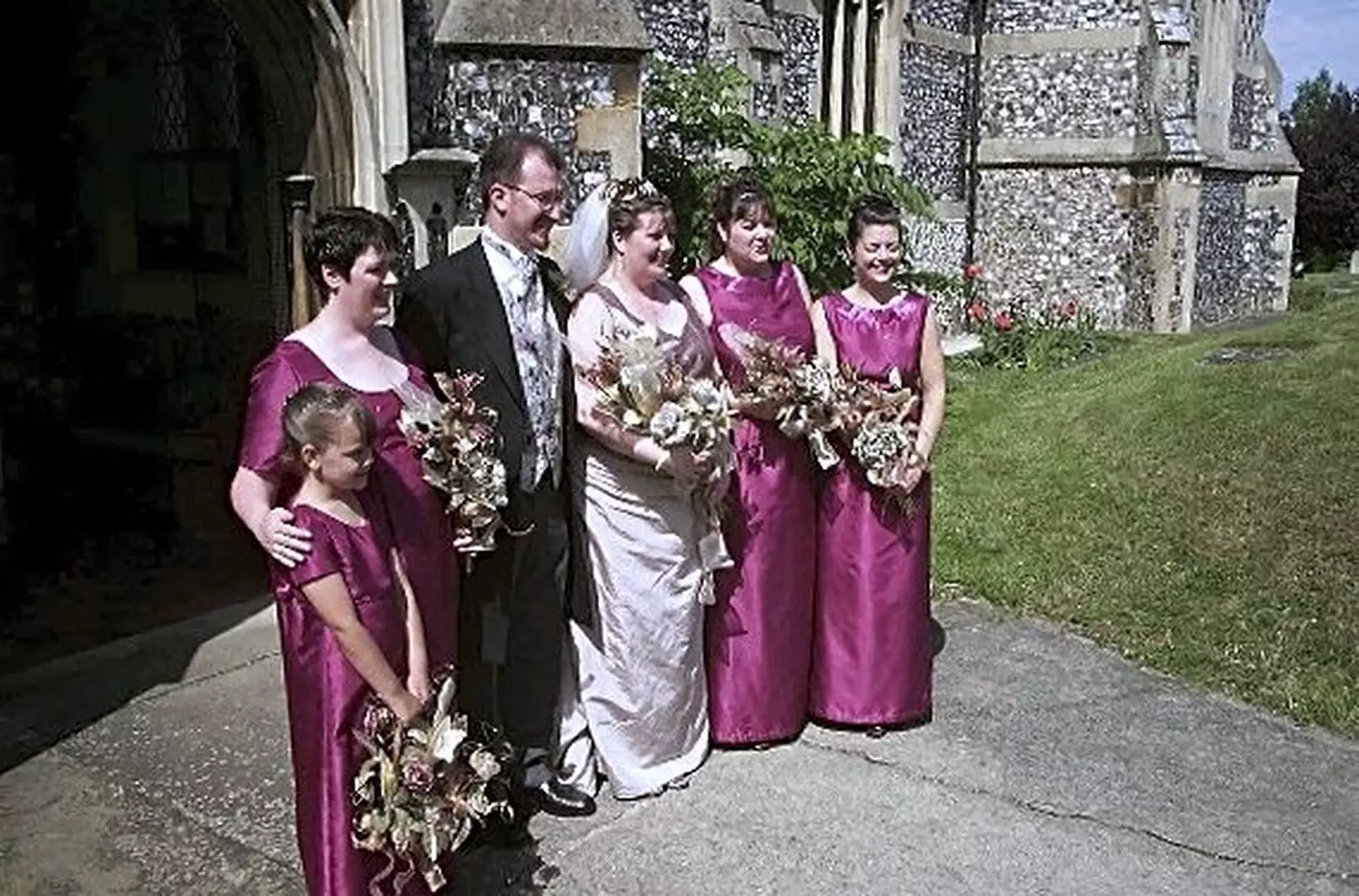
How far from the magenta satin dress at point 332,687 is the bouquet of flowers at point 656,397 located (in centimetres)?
103

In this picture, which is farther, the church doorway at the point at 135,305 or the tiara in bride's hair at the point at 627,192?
the church doorway at the point at 135,305

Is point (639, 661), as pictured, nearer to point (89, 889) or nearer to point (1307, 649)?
point (89, 889)

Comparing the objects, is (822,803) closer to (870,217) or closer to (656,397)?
(656,397)

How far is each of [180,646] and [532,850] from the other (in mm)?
2363

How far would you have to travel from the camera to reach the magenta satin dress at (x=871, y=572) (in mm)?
4586

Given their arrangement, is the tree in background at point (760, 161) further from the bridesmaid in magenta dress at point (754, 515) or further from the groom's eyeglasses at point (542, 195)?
the groom's eyeglasses at point (542, 195)

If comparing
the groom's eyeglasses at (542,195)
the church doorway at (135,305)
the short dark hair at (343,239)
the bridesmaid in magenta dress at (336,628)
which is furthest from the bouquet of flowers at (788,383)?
the church doorway at (135,305)

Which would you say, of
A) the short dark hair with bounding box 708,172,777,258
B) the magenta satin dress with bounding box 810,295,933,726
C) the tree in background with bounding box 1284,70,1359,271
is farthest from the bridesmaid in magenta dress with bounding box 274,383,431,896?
the tree in background with bounding box 1284,70,1359,271

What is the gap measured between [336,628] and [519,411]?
99 centimetres

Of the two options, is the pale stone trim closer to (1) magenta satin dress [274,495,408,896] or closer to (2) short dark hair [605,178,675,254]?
(2) short dark hair [605,178,675,254]

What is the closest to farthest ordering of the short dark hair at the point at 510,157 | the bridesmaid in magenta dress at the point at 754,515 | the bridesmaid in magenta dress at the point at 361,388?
the bridesmaid in magenta dress at the point at 361,388
the short dark hair at the point at 510,157
the bridesmaid in magenta dress at the point at 754,515

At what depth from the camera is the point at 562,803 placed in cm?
397

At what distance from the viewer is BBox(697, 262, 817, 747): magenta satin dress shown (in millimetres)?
4418

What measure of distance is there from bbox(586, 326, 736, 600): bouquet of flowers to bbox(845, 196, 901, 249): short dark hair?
0.97 m
